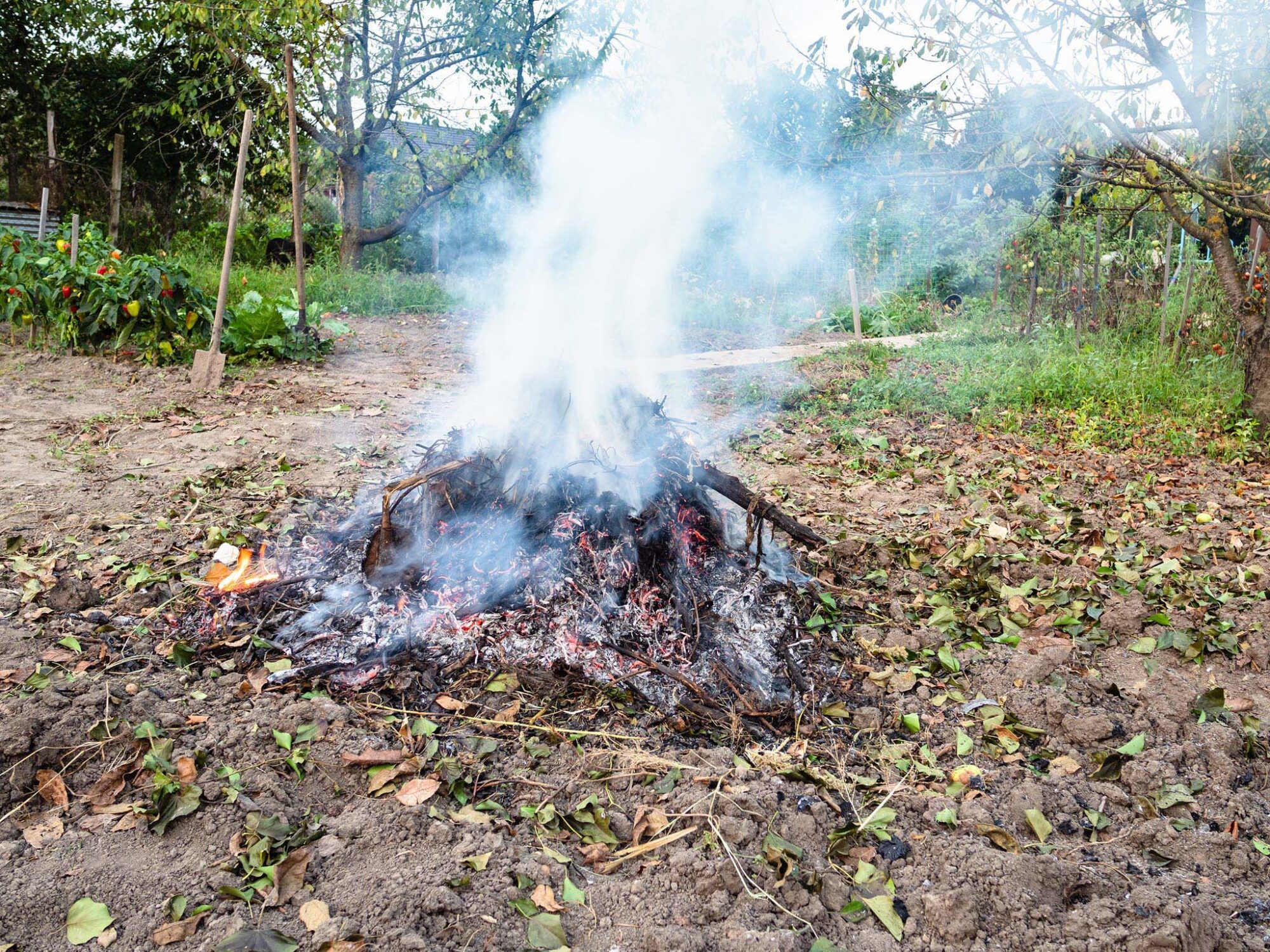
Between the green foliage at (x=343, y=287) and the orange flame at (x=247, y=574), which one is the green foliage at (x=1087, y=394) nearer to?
the orange flame at (x=247, y=574)

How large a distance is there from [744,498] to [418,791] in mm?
2059

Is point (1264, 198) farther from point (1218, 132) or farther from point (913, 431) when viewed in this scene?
point (913, 431)

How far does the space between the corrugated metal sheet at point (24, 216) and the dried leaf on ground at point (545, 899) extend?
1328 centimetres

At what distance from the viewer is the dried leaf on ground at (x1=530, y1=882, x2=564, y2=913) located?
2059mm

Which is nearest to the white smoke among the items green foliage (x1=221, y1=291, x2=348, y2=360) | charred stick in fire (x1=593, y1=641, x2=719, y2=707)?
charred stick in fire (x1=593, y1=641, x2=719, y2=707)

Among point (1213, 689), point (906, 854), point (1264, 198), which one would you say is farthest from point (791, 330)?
point (906, 854)

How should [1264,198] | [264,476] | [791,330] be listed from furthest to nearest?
1. [791,330]
2. [1264,198]
3. [264,476]

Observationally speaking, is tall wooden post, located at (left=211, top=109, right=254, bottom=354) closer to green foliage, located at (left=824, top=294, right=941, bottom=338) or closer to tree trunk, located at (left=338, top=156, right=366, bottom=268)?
tree trunk, located at (left=338, top=156, right=366, bottom=268)

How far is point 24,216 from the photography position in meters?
12.2

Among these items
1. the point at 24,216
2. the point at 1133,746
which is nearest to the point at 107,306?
the point at 24,216

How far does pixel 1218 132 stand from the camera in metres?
5.33

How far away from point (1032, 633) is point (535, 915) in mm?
2605

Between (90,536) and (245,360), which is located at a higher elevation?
(245,360)

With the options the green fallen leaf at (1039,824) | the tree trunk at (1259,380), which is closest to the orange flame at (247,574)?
the green fallen leaf at (1039,824)
